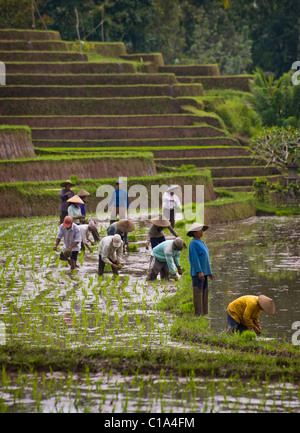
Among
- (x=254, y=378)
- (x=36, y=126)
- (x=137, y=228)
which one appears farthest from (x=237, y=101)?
(x=254, y=378)

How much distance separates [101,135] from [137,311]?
23.5 m

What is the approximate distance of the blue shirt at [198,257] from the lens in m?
10.3

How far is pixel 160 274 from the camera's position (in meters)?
13.3

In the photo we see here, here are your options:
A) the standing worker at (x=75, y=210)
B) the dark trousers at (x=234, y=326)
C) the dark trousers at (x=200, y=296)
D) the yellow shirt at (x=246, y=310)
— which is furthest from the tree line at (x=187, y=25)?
the yellow shirt at (x=246, y=310)

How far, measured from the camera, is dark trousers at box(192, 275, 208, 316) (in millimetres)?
10438

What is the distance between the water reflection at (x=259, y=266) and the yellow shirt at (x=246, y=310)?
2.00 ft

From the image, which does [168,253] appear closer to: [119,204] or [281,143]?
[119,204]

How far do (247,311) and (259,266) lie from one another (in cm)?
626

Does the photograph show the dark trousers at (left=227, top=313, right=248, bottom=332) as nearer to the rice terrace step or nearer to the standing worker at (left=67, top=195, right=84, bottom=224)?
the standing worker at (left=67, top=195, right=84, bottom=224)

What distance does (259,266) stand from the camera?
1529cm

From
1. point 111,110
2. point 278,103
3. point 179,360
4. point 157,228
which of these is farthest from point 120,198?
point 111,110

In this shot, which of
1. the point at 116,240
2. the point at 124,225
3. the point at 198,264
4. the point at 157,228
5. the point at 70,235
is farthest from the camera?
the point at 157,228

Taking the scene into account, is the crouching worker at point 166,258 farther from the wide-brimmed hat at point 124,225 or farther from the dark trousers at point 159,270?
the wide-brimmed hat at point 124,225

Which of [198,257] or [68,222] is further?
[68,222]
